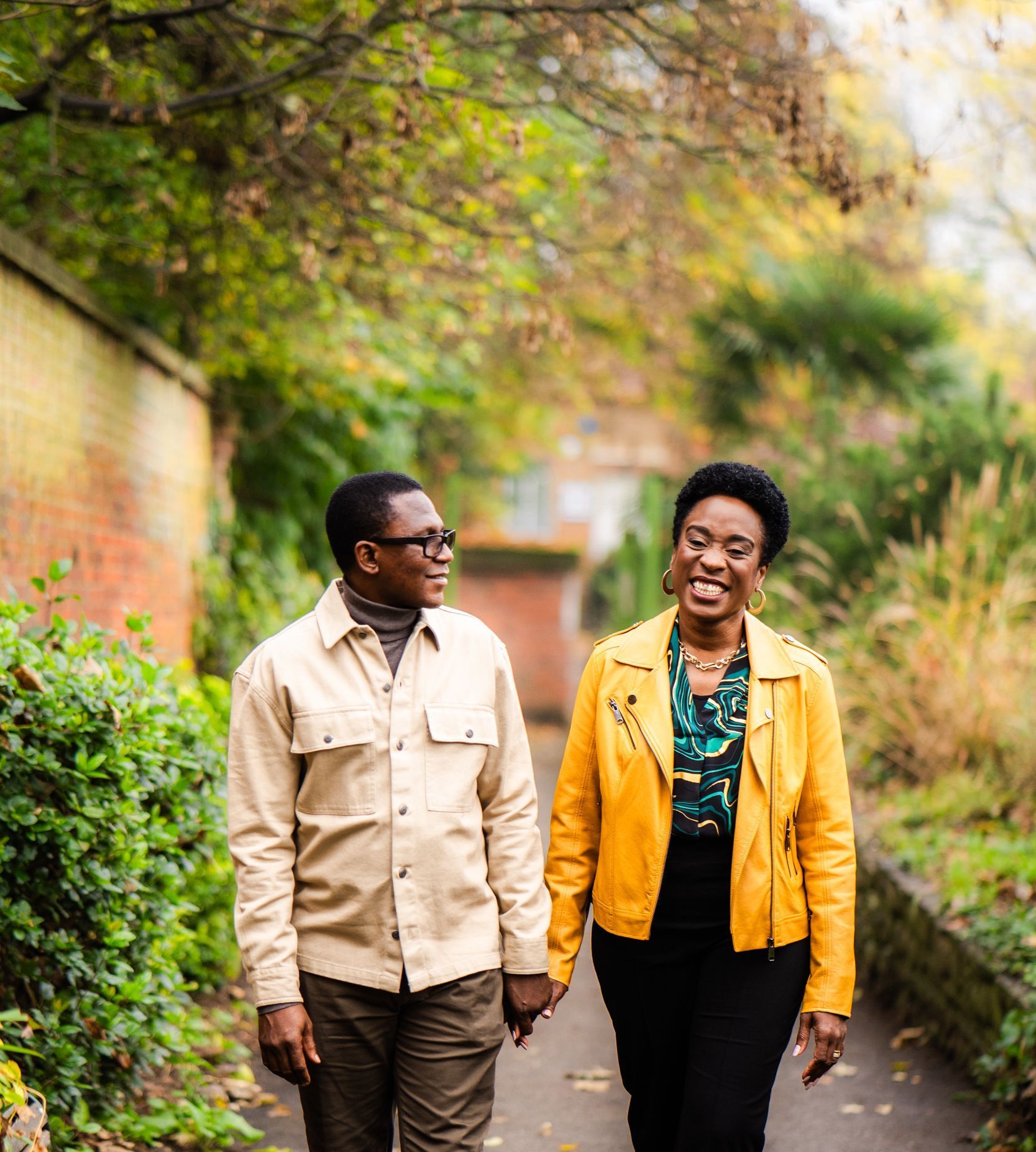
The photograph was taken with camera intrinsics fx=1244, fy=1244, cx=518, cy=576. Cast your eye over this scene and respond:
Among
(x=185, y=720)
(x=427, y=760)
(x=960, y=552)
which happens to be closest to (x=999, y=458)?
(x=960, y=552)

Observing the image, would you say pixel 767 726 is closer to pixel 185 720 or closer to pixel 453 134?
pixel 185 720

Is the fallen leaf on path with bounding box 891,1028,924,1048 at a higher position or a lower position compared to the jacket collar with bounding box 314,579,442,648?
lower

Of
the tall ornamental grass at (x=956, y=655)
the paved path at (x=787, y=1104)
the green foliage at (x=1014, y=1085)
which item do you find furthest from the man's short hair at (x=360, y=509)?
the tall ornamental grass at (x=956, y=655)

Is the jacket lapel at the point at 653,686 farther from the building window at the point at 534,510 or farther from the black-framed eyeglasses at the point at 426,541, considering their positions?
the building window at the point at 534,510

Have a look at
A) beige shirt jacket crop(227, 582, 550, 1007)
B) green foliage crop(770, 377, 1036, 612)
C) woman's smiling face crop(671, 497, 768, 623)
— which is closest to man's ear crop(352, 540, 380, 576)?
beige shirt jacket crop(227, 582, 550, 1007)

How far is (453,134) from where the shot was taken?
6.50 m

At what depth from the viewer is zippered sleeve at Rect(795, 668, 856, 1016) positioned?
2.94 metres

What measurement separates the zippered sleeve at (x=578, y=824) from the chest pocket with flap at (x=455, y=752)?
1.03ft

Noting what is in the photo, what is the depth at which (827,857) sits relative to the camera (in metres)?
2.98

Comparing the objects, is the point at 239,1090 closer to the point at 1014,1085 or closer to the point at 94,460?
the point at 1014,1085

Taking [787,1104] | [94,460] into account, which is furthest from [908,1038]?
[94,460]

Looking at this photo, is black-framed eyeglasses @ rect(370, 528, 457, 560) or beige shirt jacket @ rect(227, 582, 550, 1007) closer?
beige shirt jacket @ rect(227, 582, 550, 1007)

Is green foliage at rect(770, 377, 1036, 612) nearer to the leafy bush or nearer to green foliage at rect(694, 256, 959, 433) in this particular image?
green foliage at rect(694, 256, 959, 433)

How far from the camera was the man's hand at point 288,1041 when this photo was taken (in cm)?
263
